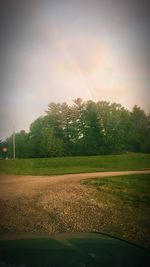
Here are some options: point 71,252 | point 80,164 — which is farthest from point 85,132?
point 71,252

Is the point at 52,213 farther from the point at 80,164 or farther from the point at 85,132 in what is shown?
the point at 85,132

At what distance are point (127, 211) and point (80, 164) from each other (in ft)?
67.7

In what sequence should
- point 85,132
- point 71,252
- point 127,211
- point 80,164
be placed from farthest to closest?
point 85,132, point 80,164, point 127,211, point 71,252

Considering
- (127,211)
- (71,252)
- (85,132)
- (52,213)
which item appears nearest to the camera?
(71,252)

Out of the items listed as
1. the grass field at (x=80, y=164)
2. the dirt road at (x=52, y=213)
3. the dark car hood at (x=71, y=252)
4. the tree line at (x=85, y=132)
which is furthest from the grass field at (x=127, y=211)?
the tree line at (x=85, y=132)

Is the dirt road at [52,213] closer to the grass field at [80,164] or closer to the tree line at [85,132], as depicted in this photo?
the grass field at [80,164]

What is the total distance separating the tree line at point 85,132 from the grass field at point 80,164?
3.52 ft

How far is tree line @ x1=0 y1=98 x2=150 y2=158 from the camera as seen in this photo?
32.3 meters

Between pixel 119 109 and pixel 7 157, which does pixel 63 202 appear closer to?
pixel 7 157

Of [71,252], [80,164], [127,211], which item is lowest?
[127,211]

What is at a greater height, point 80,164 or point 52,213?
point 80,164

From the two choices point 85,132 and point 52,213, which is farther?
point 85,132

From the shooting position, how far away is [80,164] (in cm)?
2878

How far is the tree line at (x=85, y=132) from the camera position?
32.3m
